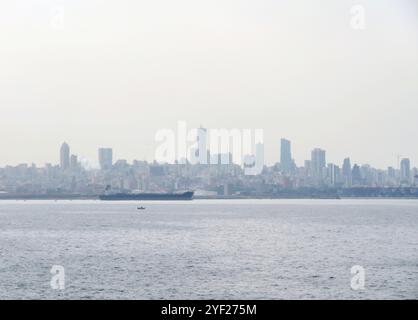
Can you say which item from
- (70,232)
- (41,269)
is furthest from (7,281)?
(70,232)
